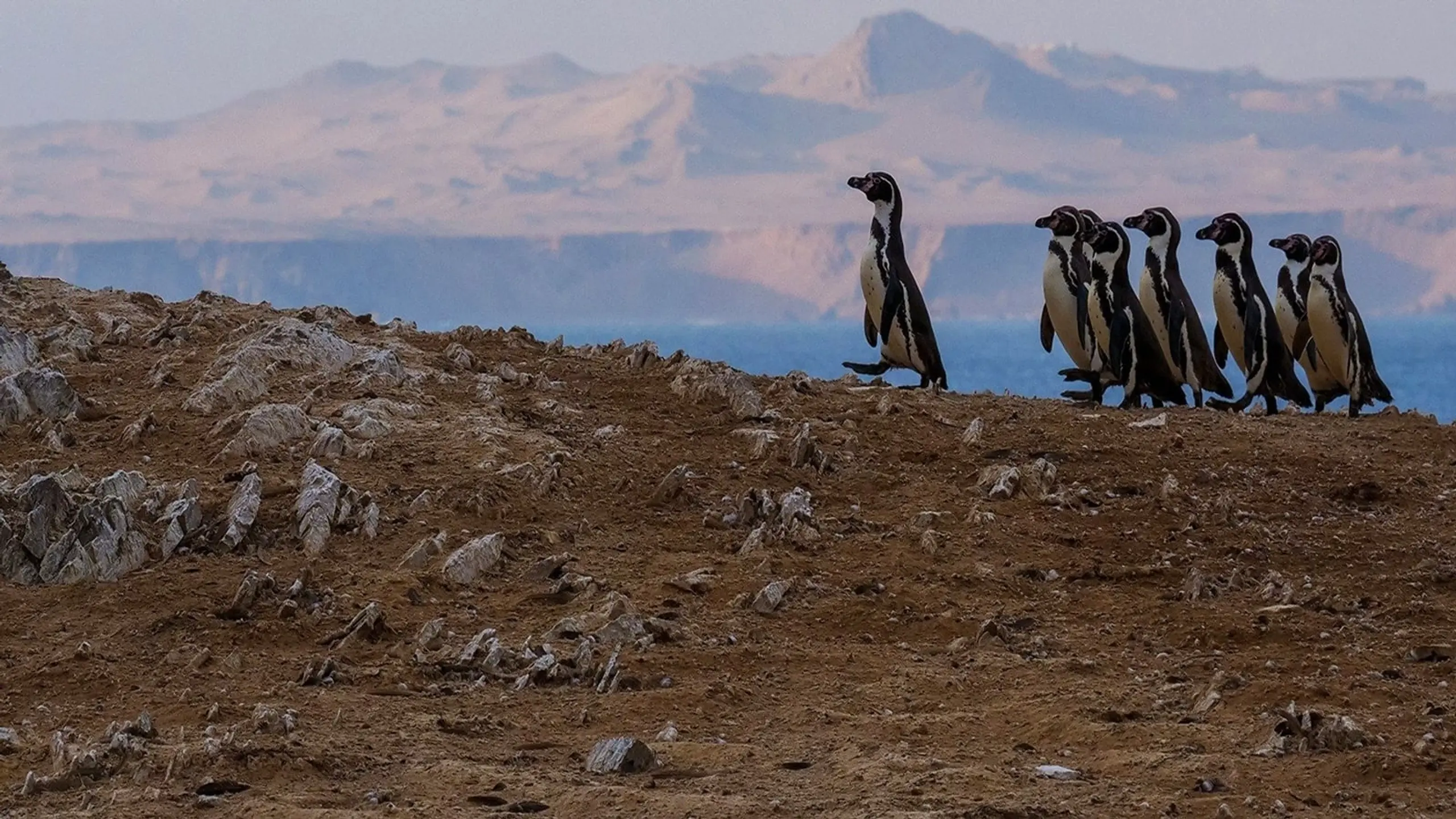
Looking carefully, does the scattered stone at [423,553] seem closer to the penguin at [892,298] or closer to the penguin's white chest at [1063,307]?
the penguin at [892,298]

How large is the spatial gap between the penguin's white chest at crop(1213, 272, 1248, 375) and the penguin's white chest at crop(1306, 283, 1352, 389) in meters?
0.55

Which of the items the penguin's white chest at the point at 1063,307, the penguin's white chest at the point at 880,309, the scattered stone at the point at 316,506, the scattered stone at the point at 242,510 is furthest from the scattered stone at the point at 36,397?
the penguin's white chest at the point at 1063,307

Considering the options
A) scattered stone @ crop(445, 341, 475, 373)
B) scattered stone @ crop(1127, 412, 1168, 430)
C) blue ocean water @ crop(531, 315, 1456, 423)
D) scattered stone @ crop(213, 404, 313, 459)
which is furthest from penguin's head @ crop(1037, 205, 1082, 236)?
blue ocean water @ crop(531, 315, 1456, 423)

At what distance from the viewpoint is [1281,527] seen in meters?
8.13

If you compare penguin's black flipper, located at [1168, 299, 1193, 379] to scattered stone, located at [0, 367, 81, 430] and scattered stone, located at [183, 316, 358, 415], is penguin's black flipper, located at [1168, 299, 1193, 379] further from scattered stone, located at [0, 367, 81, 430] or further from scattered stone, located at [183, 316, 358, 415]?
scattered stone, located at [0, 367, 81, 430]

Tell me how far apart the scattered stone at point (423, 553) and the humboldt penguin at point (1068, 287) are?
642cm

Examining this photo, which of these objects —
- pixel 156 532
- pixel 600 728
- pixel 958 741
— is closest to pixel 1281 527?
pixel 958 741

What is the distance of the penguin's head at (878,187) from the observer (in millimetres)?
13523

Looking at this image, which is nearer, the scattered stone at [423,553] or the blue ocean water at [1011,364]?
the scattered stone at [423,553]

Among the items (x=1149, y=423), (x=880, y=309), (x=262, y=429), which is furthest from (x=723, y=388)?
(x=880, y=309)

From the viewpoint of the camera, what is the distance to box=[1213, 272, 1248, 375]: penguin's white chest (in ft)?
44.4

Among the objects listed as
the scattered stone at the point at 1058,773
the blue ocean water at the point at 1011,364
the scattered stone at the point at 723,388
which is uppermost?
A: the scattered stone at the point at 723,388

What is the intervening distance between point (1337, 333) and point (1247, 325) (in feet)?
2.04

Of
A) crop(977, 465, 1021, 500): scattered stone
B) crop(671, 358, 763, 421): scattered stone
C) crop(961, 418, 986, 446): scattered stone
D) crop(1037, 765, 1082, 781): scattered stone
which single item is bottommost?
crop(1037, 765, 1082, 781): scattered stone
